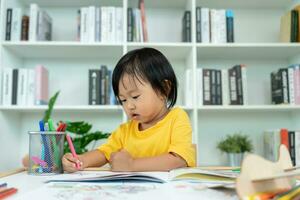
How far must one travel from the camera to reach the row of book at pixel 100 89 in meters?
1.99

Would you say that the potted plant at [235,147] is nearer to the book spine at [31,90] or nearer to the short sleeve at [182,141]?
the short sleeve at [182,141]

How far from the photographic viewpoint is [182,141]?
3.49ft

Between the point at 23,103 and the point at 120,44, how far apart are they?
2.18 ft

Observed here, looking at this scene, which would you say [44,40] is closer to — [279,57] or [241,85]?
[241,85]

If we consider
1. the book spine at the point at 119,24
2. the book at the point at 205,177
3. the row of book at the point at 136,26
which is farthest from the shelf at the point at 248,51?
the book at the point at 205,177

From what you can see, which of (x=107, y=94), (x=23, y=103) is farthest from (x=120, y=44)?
(x=23, y=103)

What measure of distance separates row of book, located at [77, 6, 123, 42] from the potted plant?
2.98ft

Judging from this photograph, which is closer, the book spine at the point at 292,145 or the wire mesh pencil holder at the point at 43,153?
the wire mesh pencil holder at the point at 43,153

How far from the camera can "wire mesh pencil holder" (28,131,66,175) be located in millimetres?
847

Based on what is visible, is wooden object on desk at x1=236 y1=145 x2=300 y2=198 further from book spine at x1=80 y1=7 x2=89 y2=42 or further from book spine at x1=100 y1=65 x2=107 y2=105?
book spine at x1=80 y1=7 x2=89 y2=42

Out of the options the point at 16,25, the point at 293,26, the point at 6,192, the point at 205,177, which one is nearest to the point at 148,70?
the point at 205,177

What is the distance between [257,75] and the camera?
90.7 inches

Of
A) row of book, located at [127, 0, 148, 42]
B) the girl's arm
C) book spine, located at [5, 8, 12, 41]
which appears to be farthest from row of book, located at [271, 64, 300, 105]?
book spine, located at [5, 8, 12, 41]

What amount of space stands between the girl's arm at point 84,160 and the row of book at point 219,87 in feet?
3.02
